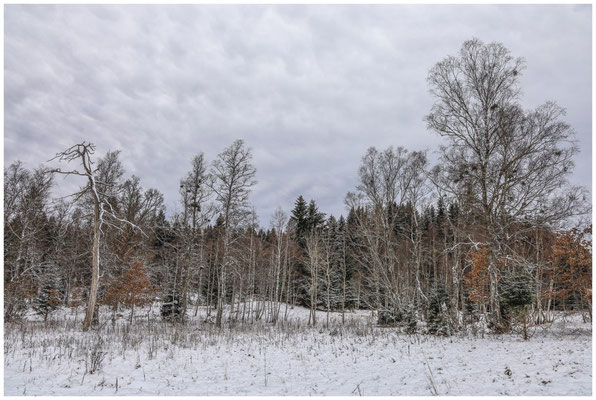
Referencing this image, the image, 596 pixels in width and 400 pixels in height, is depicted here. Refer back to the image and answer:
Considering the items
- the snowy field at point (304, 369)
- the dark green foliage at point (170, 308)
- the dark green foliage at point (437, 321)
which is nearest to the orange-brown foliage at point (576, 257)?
the dark green foliage at point (437, 321)

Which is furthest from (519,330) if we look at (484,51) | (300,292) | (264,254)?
(300,292)

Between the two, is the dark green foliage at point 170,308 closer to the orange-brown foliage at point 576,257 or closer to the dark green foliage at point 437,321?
the dark green foliage at point 437,321

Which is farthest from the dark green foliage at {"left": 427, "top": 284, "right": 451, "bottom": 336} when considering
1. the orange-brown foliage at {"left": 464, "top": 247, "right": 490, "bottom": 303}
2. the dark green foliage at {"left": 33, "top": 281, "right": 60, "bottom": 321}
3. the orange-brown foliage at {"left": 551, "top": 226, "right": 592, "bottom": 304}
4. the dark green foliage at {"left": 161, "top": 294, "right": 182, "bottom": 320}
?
the dark green foliage at {"left": 33, "top": 281, "right": 60, "bottom": 321}

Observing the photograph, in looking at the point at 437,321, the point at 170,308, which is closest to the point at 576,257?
the point at 437,321

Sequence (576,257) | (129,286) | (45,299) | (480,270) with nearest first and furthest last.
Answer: (480,270) → (576,257) → (129,286) → (45,299)

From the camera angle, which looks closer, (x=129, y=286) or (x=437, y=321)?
(x=437, y=321)

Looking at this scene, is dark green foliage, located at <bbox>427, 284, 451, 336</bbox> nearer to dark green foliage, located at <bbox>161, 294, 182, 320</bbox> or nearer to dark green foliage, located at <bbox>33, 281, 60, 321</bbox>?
dark green foliage, located at <bbox>161, 294, 182, 320</bbox>

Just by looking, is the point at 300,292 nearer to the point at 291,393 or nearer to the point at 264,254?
the point at 264,254

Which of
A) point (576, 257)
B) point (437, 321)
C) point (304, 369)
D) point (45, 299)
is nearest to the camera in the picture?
point (304, 369)

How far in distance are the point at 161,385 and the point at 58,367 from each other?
2843 millimetres

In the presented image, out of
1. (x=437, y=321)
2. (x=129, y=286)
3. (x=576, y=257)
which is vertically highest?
(x=576, y=257)

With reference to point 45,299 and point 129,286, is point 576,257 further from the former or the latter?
point 45,299

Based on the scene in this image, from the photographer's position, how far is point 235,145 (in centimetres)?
2005

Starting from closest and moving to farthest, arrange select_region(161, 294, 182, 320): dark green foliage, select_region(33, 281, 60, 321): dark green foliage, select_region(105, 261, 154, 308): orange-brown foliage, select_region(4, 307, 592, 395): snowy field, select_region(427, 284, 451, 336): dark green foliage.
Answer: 1. select_region(4, 307, 592, 395): snowy field
2. select_region(427, 284, 451, 336): dark green foliage
3. select_region(105, 261, 154, 308): orange-brown foliage
4. select_region(33, 281, 60, 321): dark green foliage
5. select_region(161, 294, 182, 320): dark green foliage
